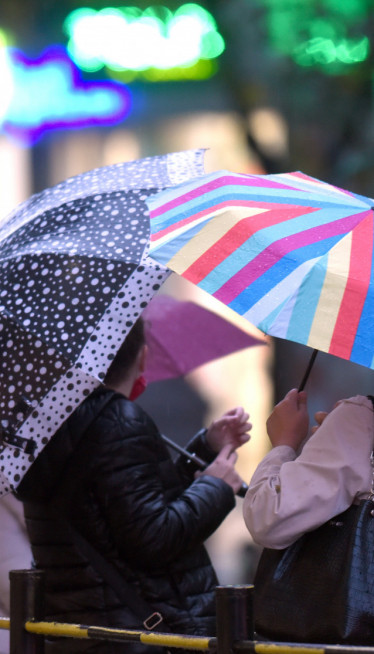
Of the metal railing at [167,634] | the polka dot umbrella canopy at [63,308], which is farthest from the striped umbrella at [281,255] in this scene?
the metal railing at [167,634]

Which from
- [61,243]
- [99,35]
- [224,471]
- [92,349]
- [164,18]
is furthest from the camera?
[99,35]

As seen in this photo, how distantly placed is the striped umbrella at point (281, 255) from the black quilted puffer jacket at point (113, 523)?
79 centimetres

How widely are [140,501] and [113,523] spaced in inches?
4.6

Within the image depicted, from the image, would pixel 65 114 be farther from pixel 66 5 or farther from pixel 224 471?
pixel 224 471

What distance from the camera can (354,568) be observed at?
7.61 ft

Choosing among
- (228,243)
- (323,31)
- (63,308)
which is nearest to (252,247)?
(228,243)

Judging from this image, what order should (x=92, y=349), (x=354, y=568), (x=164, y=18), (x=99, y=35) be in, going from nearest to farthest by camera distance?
(x=354, y=568) → (x=92, y=349) → (x=164, y=18) → (x=99, y=35)

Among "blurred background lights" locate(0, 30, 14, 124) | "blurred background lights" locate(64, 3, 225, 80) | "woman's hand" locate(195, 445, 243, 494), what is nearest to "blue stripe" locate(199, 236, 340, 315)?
"woman's hand" locate(195, 445, 243, 494)

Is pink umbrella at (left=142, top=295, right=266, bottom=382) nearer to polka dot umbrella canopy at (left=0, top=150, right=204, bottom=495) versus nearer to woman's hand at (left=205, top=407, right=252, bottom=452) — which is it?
woman's hand at (left=205, top=407, right=252, bottom=452)

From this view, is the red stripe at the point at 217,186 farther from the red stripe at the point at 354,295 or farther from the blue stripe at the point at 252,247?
the red stripe at the point at 354,295

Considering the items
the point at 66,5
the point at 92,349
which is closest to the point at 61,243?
the point at 92,349

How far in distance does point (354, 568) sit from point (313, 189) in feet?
4.01

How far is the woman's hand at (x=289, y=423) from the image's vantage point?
2.74 metres

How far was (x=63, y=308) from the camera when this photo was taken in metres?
3.08
